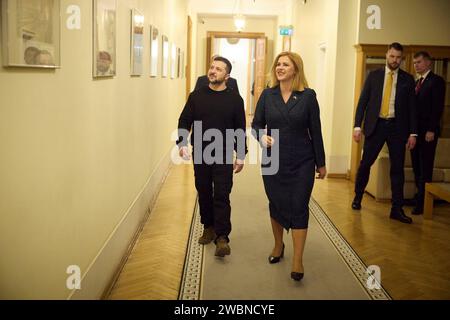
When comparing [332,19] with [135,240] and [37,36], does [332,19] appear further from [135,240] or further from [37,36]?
[37,36]

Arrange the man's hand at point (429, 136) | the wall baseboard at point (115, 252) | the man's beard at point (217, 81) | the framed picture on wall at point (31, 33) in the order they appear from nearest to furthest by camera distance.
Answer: the framed picture on wall at point (31, 33), the wall baseboard at point (115, 252), the man's beard at point (217, 81), the man's hand at point (429, 136)

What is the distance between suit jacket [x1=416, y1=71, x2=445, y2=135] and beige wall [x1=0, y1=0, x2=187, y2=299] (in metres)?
3.39

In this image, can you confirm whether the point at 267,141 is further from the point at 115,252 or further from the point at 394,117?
the point at 394,117

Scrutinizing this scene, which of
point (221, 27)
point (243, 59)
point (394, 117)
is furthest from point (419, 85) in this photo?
point (243, 59)

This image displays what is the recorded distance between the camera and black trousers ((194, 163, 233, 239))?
4.13m

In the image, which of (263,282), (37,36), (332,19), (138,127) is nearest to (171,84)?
(332,19)

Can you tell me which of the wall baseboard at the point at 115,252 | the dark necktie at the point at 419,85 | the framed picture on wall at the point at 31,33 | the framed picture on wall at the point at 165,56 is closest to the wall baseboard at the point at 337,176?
the dark necktie at the point at 419,85

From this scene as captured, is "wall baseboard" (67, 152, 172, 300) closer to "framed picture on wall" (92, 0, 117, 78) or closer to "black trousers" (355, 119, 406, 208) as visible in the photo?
"framed picture on wall" (92, 0, 117, 78)

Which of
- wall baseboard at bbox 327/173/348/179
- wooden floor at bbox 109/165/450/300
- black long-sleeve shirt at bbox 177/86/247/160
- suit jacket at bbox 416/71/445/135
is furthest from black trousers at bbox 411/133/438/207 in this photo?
black long-sleeve shirt at bbox 177/86/247/160

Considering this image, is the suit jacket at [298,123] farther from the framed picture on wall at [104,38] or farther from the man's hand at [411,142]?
the man's hand at [411,142]

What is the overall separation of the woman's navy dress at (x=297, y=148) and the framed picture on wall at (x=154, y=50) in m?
2.46

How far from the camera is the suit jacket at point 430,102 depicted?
18.6 ft

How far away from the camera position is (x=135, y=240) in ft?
14.7
